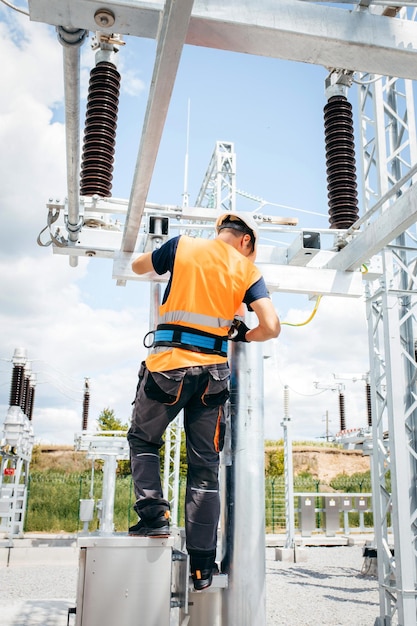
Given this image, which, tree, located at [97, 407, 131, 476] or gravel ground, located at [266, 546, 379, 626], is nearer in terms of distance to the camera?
gravel ground, located at [266, 546, 379, 626]

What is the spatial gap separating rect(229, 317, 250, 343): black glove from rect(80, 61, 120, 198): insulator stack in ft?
6.37

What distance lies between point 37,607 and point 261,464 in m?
4.37

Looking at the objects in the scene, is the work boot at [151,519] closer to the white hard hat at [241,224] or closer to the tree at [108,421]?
the white hard hat at [241,224]

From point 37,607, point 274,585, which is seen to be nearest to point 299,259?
point 37,607

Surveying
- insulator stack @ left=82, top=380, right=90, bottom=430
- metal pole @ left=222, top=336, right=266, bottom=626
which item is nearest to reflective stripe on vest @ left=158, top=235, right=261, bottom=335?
metal pole @ left=222, top=336, right=266, bottom=626

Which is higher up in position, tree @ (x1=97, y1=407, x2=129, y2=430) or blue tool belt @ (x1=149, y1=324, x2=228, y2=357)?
tree @ (x1=97, y1=407, x2=129, y2=430)

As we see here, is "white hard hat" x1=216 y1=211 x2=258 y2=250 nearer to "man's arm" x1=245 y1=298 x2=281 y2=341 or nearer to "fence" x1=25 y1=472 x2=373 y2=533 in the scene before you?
"man's arm" x1=245 y1=298 x2=281 y2=341

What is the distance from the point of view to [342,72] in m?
4.64

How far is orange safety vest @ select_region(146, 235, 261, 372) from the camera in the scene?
113 inches

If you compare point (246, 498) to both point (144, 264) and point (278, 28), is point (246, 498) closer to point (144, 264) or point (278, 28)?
point (144, 264)

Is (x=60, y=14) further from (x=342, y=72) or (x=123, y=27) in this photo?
(x=342, y=72)

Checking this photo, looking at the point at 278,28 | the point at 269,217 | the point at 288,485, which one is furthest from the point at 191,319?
the point at 288,485

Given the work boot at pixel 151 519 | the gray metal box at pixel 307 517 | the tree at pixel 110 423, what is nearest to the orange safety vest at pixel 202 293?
the work boot at pixel 151 519

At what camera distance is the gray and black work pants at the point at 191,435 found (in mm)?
2805
